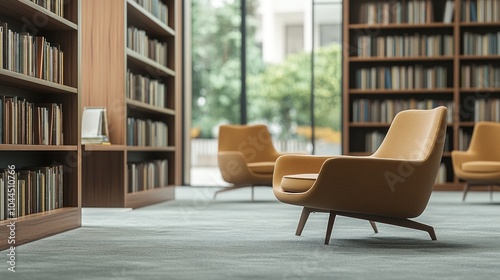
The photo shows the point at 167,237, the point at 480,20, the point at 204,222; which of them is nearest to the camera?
the point at 167,237

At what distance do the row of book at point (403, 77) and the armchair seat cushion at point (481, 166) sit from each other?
80.1 inches

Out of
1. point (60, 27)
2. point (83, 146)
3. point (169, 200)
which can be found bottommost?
point (169, 200)

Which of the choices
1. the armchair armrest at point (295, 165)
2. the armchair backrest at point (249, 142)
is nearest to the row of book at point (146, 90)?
the armchair backrest at point (249, 142)

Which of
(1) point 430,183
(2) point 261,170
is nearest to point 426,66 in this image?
(2) point 261,170

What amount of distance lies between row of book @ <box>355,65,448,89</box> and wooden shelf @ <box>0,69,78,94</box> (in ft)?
18.5

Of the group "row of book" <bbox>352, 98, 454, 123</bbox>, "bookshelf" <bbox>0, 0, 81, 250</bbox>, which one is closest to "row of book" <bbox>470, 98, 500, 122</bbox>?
"row of book" <bbox>352, 98, 454, 123</bbox>

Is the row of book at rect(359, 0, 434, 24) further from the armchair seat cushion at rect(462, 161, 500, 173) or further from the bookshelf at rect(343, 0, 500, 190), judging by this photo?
the armchair seat cushion at rect(462, 161, 500, 173)

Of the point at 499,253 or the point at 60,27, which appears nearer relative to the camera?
the point at 499,253

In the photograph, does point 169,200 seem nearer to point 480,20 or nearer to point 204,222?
point 204,222

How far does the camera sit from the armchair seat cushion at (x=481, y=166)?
7699 millimetres

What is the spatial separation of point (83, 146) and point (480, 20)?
5939 mm

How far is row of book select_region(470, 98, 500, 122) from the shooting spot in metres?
9.66

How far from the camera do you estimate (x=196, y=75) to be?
38.0ft

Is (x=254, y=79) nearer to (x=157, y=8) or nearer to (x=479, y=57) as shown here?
(x=479, y=57)
